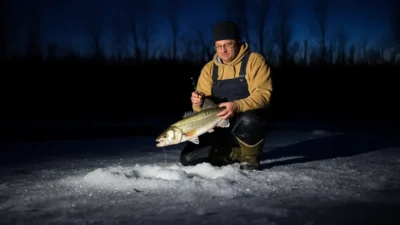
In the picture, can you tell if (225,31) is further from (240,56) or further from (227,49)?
(240,56)

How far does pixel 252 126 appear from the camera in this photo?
4.37 meters

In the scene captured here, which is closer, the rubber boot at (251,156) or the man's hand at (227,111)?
the man's hand at (227,111)

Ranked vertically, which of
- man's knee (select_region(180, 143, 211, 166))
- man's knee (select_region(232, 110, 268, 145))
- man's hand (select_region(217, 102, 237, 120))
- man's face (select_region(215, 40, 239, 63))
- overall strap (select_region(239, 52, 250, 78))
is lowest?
man's knee (select_region(180, 143, 211, 166))

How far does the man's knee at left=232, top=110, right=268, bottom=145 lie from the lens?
4.37m

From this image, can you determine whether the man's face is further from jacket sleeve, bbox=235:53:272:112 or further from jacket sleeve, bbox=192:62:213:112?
jacket sleeve, bbox=192:62:213:112

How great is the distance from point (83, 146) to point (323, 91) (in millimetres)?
15256

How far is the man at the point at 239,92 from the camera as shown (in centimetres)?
435

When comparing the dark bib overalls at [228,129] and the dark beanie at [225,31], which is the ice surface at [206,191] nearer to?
the dark bib overalls at [228,129]

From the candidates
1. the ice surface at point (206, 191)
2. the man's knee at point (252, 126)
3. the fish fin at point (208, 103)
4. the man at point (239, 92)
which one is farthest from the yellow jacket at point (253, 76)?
the ice surface at point (206, 191)

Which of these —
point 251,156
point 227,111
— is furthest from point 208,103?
point 251,156

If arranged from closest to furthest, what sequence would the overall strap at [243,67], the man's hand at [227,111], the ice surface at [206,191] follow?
the ice surface at [206,191] → the man's hand at [227,111] → the overall strap at [243,67]

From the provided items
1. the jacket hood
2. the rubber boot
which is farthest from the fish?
the jacket hood

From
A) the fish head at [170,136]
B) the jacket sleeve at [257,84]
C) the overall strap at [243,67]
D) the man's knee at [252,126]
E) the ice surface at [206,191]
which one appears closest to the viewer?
the ice surface at [206,191]

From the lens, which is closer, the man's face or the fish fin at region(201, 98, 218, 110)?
the fish fin at region(201, 98, 218, 110)
